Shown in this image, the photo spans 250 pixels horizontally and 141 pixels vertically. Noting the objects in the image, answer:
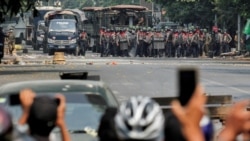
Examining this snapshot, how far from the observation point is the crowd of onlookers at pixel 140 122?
459 cm

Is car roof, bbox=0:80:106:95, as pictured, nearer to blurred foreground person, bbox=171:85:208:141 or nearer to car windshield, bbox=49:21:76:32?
blurred foreground person, bbox=171:85:208:141

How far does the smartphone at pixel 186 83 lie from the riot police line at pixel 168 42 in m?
64.6

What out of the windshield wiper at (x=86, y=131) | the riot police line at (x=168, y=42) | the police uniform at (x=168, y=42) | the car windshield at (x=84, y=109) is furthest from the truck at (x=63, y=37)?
the windshield wiper at (x=86, y=131)

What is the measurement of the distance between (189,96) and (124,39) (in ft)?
214

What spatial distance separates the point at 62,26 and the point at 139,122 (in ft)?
214

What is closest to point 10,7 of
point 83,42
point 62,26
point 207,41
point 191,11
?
point 62,26

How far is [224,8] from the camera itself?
67938 mm

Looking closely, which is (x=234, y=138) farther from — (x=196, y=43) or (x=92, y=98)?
(x=196, y=43)

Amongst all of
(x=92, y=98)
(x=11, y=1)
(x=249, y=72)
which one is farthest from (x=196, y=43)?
(x=92, y=98)

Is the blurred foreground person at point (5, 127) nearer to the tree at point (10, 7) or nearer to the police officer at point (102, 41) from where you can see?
the tree at point (10, 7)

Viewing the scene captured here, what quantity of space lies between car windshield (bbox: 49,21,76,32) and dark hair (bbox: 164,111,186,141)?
2563 inches

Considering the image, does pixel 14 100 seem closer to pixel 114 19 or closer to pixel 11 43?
pixel 11 43

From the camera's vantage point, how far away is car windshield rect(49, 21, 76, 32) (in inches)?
2749

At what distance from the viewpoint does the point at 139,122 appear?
5102 mm
